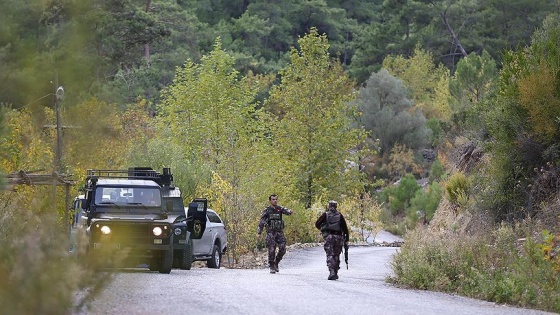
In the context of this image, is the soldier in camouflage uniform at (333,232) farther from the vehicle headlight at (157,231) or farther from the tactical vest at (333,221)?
the vehicle headlight at (157,231)

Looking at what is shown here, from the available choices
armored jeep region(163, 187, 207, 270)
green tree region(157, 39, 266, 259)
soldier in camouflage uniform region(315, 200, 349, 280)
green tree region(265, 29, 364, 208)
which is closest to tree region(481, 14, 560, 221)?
soldier in camouflage uniform region(315, 200, 349, 280)

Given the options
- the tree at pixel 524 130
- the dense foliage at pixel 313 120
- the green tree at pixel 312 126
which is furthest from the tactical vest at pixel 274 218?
the green tree at pixel 312 126

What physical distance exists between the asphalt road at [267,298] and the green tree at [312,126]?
1217 inches

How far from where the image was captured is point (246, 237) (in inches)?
1666

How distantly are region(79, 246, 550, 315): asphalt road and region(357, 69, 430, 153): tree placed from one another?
54.9m

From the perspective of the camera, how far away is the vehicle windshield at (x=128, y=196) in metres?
27.3

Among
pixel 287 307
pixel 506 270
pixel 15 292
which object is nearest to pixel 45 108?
pixel 506 270

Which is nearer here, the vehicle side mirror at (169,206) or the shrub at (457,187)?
the vehicle side mirror at (169,206)

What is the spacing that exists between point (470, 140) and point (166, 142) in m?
17.0

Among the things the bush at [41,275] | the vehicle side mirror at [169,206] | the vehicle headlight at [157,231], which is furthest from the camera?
the vehicle side mirror at [169,206]

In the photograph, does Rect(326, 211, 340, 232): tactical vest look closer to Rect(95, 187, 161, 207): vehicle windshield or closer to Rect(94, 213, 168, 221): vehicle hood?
Rect(94, 213, 168, 221): vehicle hood

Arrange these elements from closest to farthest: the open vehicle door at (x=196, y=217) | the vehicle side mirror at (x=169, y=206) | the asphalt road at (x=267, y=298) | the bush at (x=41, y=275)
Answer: the bush at (x=41, y=275), the asphalt road at (x=267, y=298), the vehicle side mirror at (x=169, y=206), the open vehicle door at (x=196, y=217)

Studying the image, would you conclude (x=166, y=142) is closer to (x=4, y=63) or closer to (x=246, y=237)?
(x=246, y=237)

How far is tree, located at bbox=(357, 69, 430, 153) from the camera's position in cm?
8025
